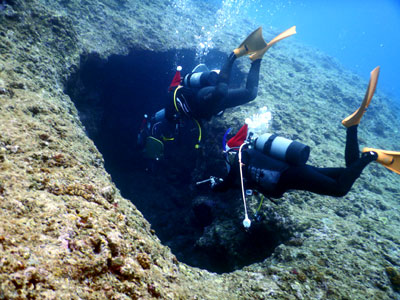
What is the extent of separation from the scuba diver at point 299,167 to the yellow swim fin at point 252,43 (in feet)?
8.19

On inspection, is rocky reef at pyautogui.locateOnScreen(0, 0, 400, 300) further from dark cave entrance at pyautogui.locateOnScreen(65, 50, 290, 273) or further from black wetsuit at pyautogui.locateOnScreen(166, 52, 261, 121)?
black wetsuit at pyautogui.locateOnScreen(166, 52, 261, 121)

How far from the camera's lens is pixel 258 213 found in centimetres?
351

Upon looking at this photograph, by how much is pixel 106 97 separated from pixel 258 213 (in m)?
6.24

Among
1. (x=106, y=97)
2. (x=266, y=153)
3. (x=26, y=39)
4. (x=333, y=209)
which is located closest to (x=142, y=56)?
(x=106, y=97)

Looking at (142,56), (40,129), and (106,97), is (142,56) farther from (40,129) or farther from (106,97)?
(40,129)

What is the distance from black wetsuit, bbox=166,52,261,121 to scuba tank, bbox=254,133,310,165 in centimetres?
155

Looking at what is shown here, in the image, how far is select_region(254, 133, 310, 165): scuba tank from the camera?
2936 millimetres

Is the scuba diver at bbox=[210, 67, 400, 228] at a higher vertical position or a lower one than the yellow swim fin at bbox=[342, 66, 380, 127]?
lower

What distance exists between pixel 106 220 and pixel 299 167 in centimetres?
260

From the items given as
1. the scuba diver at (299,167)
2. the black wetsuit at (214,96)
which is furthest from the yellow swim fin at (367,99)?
the black wetsuit at (214,96)

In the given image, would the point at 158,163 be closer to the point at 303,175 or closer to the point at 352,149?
the point at 303,175

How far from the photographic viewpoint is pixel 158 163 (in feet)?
24.1

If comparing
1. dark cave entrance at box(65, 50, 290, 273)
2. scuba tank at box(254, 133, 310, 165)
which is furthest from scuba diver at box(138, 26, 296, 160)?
scuba tank at box(254, 133, 310, 165)

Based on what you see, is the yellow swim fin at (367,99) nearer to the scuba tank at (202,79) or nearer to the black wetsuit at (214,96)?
the black wetsuit at (214,96)
